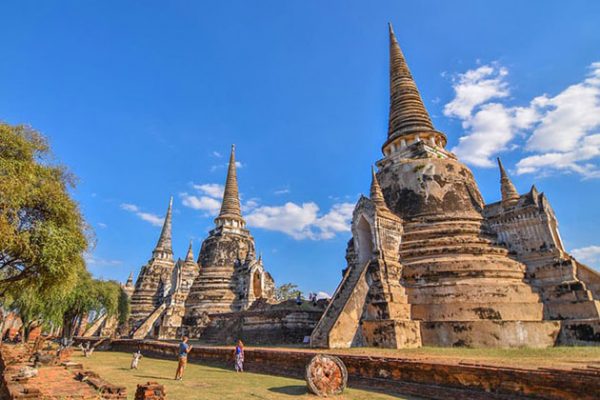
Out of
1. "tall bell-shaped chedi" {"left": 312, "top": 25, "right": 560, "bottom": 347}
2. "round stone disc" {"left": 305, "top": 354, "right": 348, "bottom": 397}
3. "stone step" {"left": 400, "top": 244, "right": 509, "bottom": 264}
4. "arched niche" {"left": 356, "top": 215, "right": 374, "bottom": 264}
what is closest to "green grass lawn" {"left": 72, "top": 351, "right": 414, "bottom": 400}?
"round stone disc" {"left": 305, "top": 354, "right": 348, "bottom": 397}

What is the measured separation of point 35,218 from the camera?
1149cm

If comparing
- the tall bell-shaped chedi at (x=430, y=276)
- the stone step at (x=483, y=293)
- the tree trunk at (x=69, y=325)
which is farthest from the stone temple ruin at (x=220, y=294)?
the stone step at (x=483, y=293)

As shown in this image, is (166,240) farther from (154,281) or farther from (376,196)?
(376,196)

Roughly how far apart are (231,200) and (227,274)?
890 cm

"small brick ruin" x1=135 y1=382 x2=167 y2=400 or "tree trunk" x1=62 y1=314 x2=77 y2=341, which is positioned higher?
"tree trunk" x1=62 y1=314 x2=77 y2=341

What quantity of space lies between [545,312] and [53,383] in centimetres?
1748

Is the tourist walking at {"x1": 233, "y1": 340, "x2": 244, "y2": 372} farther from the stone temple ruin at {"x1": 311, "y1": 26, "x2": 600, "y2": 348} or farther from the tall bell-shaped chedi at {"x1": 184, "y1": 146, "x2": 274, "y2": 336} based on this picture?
the tall bell-shaped chedi at {"x1": 184, "y1": 146, "x2": 274, "y2": 336}

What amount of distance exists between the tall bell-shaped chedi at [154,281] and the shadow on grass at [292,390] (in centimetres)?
2999

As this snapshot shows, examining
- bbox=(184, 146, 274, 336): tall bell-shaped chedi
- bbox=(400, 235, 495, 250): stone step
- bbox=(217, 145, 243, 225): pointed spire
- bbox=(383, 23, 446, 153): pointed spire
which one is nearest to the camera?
bbox=(400, 235, 495, 250): stone step

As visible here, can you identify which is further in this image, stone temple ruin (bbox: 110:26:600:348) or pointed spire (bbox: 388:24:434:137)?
pointed spire (bbox: 388:24:434:137)

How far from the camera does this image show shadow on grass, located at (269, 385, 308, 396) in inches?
328

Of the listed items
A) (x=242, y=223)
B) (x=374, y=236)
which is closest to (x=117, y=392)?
(x=374, y=236)

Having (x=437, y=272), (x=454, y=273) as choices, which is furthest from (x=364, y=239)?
(x=454, y=273)

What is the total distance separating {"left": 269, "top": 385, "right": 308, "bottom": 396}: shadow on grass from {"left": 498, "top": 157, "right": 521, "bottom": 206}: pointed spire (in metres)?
Answer: 15.5
